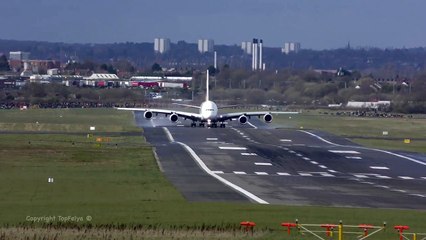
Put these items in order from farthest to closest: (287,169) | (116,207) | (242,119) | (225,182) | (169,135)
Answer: (242,119), (169,135), (287,169), (225,182), (116,207)

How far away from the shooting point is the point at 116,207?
140ft

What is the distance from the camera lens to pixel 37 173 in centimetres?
5706

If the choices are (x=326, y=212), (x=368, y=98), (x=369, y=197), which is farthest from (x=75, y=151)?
(x=368, y=98)

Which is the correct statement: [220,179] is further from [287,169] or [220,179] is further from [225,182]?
[287,169]

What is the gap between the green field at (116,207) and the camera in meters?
36.5

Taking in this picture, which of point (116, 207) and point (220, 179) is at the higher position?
point (116, 207)

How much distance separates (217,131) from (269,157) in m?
28.7

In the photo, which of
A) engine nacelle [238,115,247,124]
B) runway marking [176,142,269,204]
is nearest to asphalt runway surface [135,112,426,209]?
runway marking [176,142,269,204]

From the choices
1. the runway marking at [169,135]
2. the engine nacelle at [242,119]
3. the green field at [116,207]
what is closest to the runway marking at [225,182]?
the green field at [116,207]

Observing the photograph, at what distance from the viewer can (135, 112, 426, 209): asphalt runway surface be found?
4825 centimetres

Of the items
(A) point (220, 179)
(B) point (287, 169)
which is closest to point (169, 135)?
(B) point (287, 169)

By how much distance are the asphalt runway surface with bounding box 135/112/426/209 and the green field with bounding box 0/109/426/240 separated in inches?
78.3

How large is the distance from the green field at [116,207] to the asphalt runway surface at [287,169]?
6.53 ft

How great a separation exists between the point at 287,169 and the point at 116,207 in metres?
21.6
